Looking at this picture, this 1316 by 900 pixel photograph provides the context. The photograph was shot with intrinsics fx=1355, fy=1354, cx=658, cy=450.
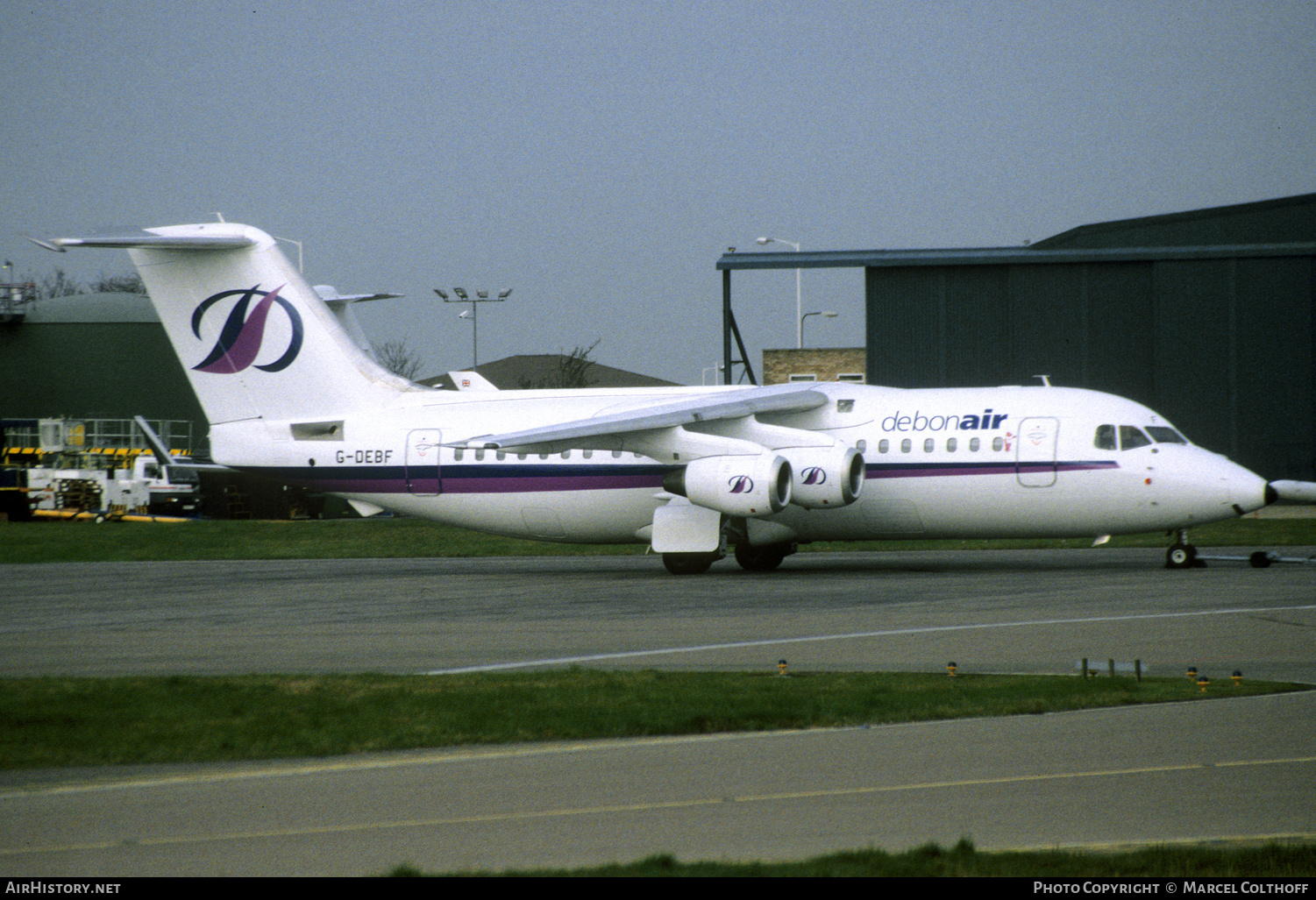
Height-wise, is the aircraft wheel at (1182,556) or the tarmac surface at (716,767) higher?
the tarmac surface at (716,767)

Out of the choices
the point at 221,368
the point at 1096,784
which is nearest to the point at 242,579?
the point at 221,368

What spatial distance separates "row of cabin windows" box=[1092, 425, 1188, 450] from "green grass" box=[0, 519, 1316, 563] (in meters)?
7.44

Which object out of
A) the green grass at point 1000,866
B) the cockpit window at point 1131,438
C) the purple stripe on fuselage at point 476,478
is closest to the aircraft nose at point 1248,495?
the cockpit window at point 1131,438

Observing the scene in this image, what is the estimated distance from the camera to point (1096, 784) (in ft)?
26.4

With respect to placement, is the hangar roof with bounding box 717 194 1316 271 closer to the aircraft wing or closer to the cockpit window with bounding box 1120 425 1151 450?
the aircraft wing

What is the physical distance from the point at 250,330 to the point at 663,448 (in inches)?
355

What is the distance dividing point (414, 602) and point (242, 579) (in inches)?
284

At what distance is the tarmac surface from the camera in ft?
23.0

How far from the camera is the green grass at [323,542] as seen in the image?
1310 inches

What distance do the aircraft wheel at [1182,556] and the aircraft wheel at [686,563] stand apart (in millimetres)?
8123

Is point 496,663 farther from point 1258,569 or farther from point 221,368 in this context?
point 221,368

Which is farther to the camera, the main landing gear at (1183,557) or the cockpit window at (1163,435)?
the cockpit window at (1163,435)

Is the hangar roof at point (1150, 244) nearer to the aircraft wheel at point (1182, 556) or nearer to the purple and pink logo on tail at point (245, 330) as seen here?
the purple and pink logo on tail at point (245, 330)

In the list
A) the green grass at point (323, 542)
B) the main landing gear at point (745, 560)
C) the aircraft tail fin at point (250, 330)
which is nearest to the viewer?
the main landing gear at point (745, 560)
